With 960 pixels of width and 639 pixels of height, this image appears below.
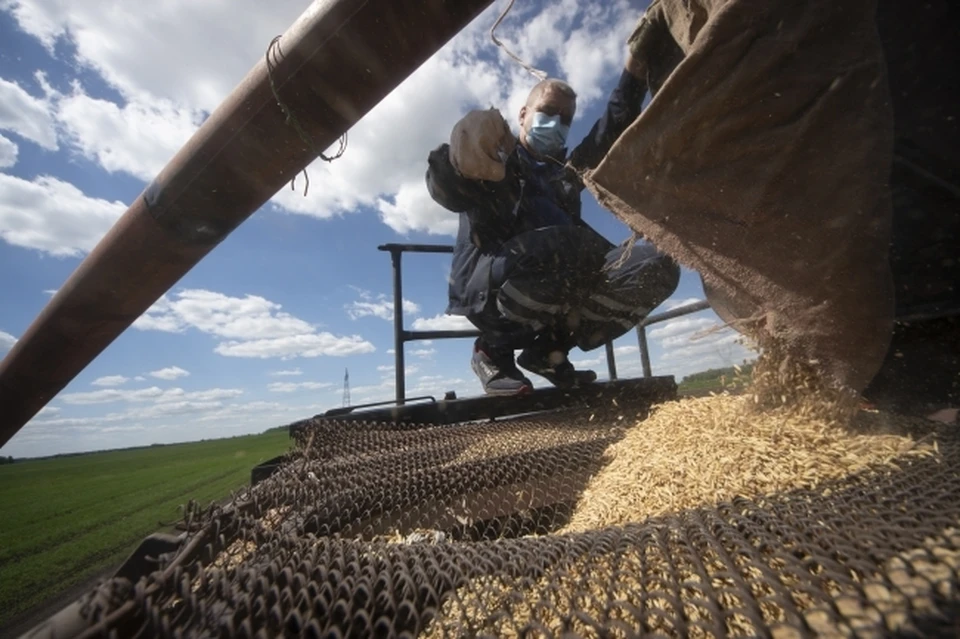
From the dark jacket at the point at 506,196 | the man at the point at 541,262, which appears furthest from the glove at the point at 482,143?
the dark jacket at the point at 506,196

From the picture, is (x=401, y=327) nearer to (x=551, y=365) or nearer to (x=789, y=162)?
(x=551, y=365)

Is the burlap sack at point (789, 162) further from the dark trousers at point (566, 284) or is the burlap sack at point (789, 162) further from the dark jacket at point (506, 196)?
the dark jacket at point (506, 196)

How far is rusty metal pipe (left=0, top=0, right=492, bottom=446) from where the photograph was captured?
5.30 feet

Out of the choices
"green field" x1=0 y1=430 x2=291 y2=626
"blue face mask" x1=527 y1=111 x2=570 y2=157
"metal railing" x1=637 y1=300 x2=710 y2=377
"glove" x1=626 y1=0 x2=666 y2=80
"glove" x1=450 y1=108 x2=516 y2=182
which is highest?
"blue face mask" x1=527 y1=111 x2=570 y2=157

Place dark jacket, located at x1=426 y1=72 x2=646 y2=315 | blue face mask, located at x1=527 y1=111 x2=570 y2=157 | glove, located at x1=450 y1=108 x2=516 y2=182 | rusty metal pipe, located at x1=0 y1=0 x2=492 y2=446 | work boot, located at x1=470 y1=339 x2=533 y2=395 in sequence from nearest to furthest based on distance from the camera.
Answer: rusty metal pipe, located at x1=0 y1=0 x2=492 y2=446 < glove, located at x1=450 y1=108 x2=516 y2=182 < dark jacket, located at x1=426 y1=72 x2=646 y2=315 < blue face mask, located at x1=527 y1=111 x2=570 y2=157 < work boot, located at x1=470 y1=339 x2=533 y2=395

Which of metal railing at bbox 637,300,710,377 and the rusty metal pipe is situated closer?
the rusty metal pipe

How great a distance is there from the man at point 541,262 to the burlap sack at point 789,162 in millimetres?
1041

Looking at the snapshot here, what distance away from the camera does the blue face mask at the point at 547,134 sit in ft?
9.23

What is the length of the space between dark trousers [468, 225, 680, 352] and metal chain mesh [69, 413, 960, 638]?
169cm

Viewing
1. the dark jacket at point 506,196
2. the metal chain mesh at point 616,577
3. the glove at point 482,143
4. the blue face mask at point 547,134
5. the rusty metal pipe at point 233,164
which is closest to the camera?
the metal chain mesh at point 616,577

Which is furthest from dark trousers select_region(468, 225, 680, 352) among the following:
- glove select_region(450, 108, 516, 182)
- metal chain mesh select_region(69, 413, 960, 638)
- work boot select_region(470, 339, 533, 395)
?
metal chain mesh select_region(69, 413, 960, 638)

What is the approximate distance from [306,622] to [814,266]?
1529mm

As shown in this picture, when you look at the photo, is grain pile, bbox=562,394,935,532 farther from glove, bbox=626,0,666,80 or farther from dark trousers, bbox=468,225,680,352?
glove, bbox=626,0,666,80

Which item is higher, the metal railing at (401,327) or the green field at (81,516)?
the metal railing at (401,327)
